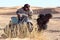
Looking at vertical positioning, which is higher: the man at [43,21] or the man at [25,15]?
the man at [25,15]

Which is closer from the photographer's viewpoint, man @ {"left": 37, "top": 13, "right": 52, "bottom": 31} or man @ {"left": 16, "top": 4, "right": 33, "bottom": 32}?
man @ {"left": 16, "top": 4, "right": 33, "bottom": 32}

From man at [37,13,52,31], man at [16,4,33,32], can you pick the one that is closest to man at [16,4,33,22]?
man at [16,4,33,32]

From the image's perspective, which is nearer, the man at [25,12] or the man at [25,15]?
the man at [25,15]

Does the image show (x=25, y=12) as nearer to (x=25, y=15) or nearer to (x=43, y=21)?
(x=25, y=15)

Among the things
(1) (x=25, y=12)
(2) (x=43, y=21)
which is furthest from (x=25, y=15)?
(2) (x=43, y=21)

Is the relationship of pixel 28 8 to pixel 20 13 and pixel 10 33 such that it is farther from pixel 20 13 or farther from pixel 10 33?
pixel 10 33

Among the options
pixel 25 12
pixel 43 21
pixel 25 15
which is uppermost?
pixel 25 12

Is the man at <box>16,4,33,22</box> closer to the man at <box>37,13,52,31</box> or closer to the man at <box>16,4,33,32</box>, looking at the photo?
the man at <box>16,4,33,32</box>

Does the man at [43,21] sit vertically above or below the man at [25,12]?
below

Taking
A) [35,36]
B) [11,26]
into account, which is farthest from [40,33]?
[11,26]

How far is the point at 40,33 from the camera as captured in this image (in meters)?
14.5

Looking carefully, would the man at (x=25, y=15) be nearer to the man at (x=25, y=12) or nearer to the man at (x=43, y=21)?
the man at (x=25, y=12)

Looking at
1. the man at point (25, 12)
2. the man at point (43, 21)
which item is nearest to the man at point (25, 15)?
the man at point (25, 12)

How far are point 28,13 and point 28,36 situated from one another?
103 cm
